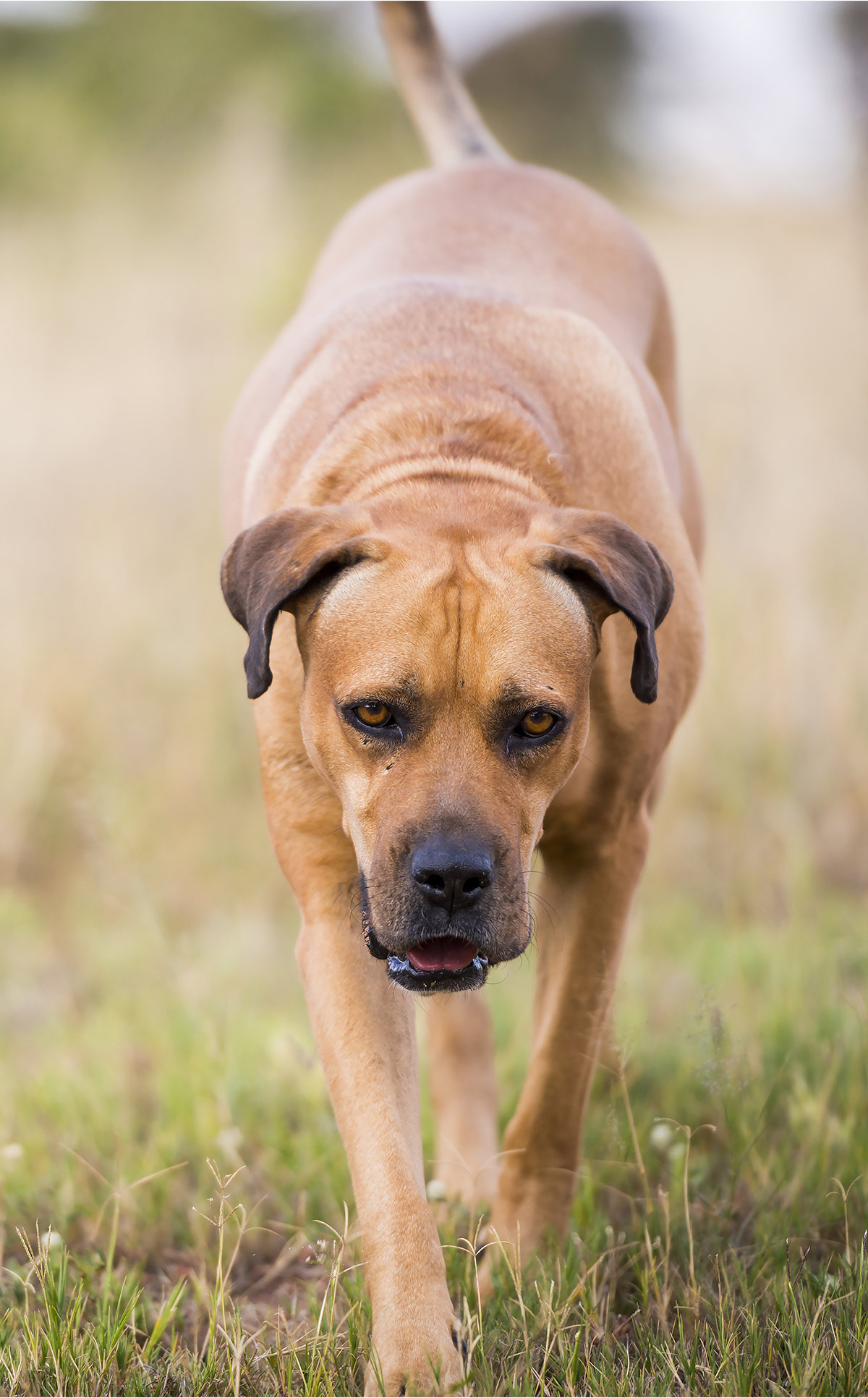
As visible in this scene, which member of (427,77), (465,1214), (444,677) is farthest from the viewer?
(427,77)

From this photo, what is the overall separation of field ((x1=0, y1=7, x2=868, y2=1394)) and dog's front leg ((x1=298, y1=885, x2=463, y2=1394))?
0.10 meters

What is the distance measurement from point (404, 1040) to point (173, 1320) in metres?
0.80

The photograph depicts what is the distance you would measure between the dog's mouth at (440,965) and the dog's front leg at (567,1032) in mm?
617

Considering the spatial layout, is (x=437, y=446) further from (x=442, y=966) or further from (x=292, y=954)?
(x=292, y=954)

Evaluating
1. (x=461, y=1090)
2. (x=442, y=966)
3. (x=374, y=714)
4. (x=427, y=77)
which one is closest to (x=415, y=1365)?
(x=442, y=966)

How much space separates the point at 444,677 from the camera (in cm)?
265

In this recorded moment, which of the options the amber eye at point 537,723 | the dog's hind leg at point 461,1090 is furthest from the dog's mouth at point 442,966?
the dog's hind leg at point 461,1090

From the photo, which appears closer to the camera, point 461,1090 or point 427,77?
point 461,1090

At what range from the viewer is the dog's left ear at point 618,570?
9.11 ft

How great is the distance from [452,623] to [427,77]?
10.4ft

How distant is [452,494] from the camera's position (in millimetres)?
2994

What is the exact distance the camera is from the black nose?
2521 millimetres

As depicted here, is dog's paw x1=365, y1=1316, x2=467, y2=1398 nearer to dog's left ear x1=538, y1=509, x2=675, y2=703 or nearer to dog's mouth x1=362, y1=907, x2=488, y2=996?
dog's mouth x1=362, y1=907, x2=488, y2=996

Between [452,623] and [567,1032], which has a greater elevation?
[452,623]
